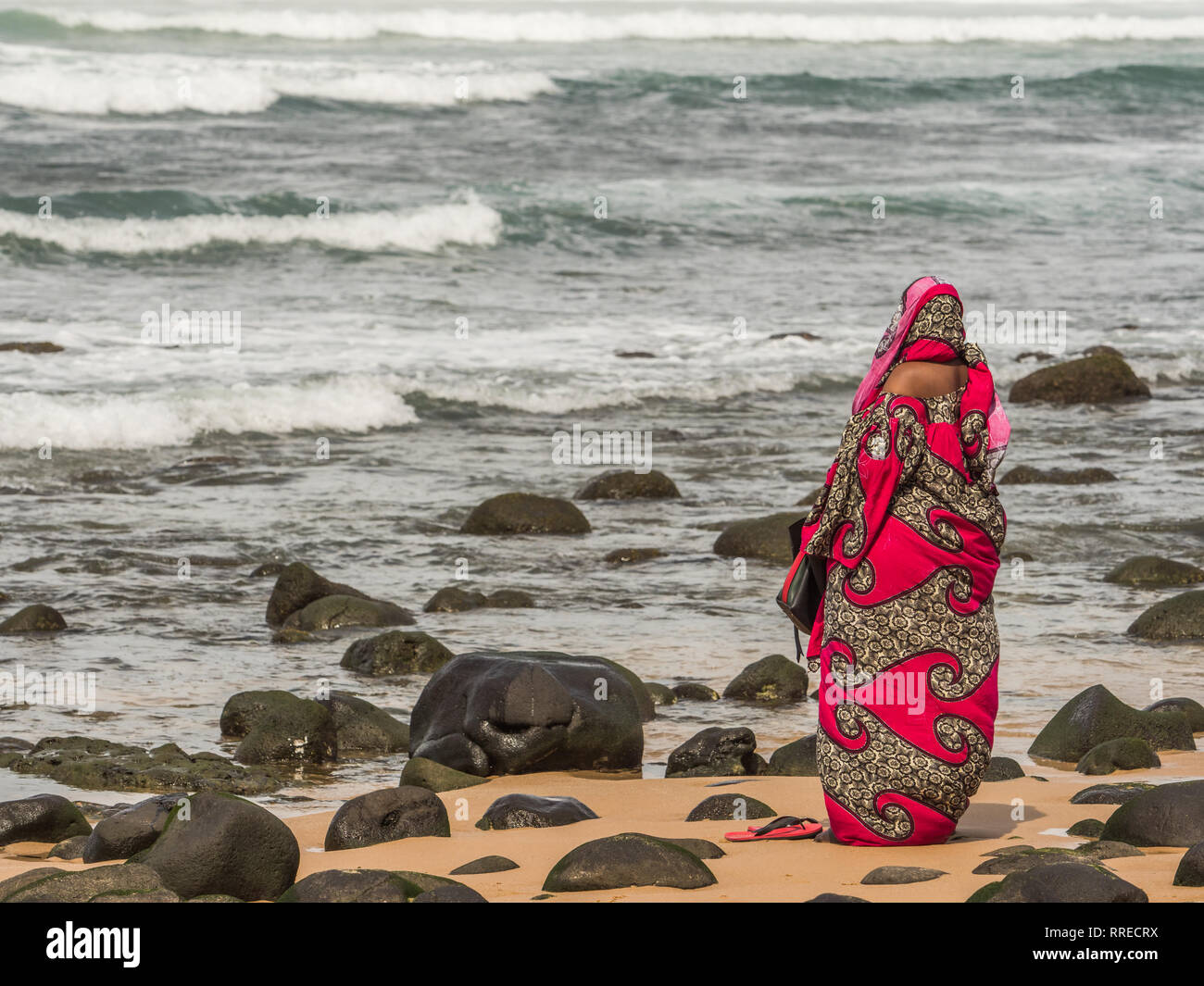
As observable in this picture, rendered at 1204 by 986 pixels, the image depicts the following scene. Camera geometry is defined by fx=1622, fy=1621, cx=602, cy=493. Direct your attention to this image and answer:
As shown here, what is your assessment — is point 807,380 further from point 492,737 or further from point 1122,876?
point 1122,876

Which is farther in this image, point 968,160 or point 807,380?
point 968,160

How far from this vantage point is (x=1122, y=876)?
13.6 ft

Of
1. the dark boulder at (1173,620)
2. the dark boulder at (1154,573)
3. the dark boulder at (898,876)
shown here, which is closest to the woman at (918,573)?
the dark boulder at (898,876)

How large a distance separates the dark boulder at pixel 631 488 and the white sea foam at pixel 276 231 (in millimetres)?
13177

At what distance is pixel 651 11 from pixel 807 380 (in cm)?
4674

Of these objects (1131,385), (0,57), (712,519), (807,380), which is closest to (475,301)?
(807,380)

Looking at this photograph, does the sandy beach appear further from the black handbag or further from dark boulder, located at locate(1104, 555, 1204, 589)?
dark boulder, located at locate(1104, 555, 1204, 589)

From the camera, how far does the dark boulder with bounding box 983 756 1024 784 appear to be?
5895 mm

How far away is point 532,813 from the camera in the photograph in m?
5.39

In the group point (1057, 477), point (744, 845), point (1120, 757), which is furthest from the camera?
point (1057, 477)

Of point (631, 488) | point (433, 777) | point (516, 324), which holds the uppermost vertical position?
point (516, 324)

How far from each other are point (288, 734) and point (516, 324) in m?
13.2

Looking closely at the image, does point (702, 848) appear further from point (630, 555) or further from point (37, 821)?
point (630, 555)

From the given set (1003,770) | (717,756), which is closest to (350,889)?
(717,756)
